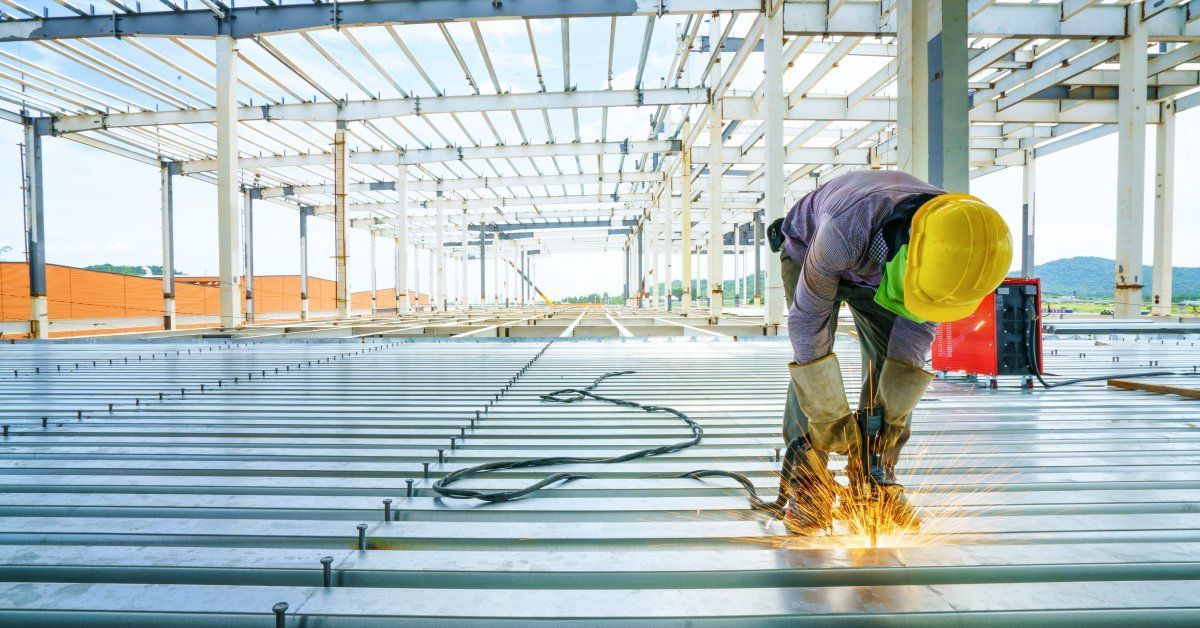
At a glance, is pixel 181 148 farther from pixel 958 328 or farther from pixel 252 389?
pixel 958 328

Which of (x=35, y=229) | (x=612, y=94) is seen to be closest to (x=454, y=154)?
(x=612, y=94)

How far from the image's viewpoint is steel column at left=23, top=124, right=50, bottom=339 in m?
14.0

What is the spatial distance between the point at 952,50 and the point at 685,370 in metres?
3.92

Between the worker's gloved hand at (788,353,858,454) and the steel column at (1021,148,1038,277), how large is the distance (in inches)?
861

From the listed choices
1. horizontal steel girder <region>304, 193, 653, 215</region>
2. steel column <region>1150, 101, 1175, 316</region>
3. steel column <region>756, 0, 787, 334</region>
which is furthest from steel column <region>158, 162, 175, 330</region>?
steel column <region>1150, 101, 1175, 316</region>

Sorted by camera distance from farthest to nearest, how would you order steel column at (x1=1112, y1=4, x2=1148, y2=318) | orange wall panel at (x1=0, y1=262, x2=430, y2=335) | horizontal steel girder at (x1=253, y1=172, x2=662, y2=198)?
1. horizontal steel girder at (x1=253, y1=172, x2=662, y2=198)
2. orange wall panel at (x1=0, y1=262, x2=430, y2=335)
3. steel column at (x1=1112, y1=4, x2=1148, y2=318)

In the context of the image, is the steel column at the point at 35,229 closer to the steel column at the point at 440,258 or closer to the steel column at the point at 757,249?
the steel column at the point at 440,258

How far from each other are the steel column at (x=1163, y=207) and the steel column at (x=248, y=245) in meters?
27.3

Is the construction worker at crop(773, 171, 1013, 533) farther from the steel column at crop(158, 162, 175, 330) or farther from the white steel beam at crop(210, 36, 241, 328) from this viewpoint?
the steel column at crop(158, 162, 175, 330)

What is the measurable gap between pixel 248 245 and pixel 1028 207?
28255 millimetres

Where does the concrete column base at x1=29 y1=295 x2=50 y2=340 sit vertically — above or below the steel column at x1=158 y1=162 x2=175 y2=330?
below

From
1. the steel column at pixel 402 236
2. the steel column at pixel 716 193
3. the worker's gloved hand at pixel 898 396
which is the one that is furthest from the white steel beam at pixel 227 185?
the worker's gloved hand at pixel 898 396

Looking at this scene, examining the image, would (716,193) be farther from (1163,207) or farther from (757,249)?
(757,249)

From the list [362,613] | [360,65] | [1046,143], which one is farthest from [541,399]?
[1046,143]
